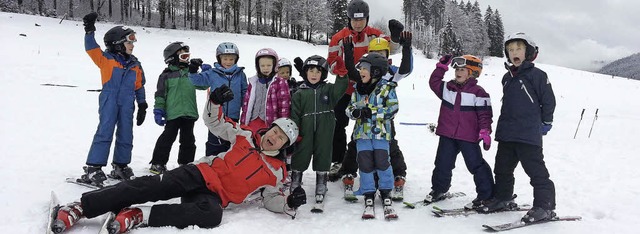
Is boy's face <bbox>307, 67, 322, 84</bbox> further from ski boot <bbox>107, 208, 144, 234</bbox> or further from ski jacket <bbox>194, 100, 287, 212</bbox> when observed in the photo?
ski boot <bbox>107, 208, 144, 234</bbox>

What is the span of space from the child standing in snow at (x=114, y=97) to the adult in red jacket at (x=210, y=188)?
4.44 ft

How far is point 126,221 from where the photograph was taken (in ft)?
11.3

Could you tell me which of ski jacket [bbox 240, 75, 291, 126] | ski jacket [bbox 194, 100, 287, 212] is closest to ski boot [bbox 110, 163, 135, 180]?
ski jacket [bbox 194, 100, 287, 212]

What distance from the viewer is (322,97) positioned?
5.13m

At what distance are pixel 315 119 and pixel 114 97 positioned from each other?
258 centimetres

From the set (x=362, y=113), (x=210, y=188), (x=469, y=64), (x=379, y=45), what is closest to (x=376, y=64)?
(x=379, y=45)

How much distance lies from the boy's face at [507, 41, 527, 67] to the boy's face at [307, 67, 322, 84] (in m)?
2.31

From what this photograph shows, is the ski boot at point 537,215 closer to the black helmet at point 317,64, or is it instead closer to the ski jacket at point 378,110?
the ski jacket at point 378,110

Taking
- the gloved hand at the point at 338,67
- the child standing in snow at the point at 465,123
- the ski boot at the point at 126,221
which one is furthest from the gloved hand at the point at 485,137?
the ski boot at the point at 126,221

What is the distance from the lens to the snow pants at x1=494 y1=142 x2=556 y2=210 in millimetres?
4402

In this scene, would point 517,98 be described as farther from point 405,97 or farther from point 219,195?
point 405,97

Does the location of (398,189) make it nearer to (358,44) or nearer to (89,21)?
(358,44)

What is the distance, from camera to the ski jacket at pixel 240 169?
167 inches

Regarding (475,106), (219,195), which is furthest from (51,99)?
(475,106)
